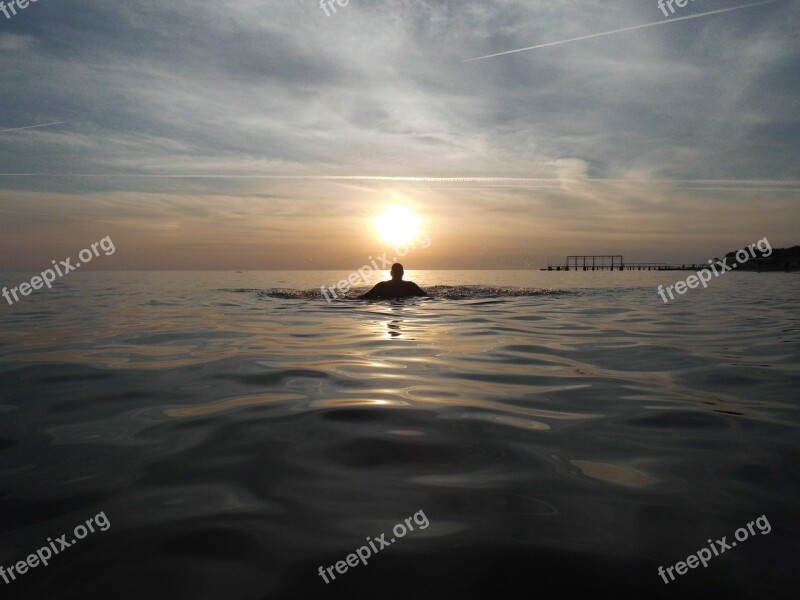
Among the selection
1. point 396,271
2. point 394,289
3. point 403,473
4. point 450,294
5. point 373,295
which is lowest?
point 403,473

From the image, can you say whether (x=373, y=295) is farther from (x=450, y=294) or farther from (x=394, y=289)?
(x=450, y=294)

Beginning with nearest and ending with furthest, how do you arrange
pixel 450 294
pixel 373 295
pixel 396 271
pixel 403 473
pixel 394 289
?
pixel 403 473 < pixel 373 295 < pixel 394 289 < pixel 396 271 < pixel 450 294

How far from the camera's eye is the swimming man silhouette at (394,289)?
2248cm

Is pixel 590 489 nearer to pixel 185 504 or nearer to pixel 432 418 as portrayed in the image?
pixel 432 418

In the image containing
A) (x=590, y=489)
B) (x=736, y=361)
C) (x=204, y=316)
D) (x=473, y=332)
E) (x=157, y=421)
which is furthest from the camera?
(x=204, y=316)

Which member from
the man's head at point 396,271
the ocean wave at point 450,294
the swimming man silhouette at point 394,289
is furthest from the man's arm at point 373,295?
the man's head at point 396,271

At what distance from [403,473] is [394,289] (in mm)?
19253

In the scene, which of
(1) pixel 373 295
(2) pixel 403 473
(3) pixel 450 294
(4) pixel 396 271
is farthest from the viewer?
(3) pixel 450 294

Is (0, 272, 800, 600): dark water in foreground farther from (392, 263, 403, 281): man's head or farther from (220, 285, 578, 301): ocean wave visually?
(220, 285, 578, 301): ocean wave

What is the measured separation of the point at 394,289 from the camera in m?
22.7

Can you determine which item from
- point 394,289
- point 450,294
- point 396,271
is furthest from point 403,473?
point 450,294

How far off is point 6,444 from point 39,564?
2161 millimetres

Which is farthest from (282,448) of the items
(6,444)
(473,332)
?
(473,332)

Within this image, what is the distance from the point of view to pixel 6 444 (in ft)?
13.3
